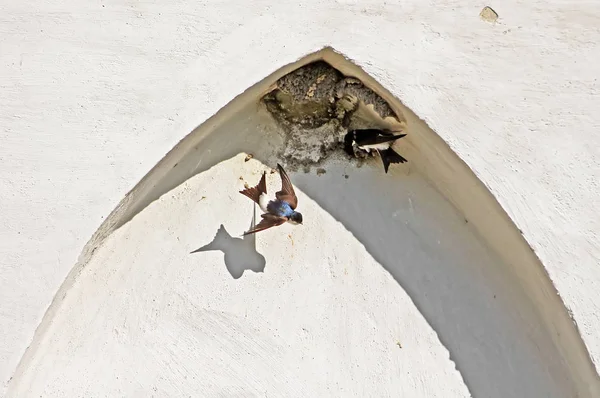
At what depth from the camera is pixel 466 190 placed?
250 centimetres

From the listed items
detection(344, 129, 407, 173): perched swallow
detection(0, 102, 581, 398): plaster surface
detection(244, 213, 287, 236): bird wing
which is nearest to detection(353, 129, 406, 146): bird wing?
detection(344, 129, 407, 173): perched swallow

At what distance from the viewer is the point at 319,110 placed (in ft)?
8.87

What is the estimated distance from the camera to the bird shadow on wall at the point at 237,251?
8.68 feet

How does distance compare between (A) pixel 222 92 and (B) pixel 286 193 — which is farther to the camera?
(B) pixel 286 193

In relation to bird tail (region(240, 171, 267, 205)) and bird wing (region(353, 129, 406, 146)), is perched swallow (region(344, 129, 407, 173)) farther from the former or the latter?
bird tail (region(240, 171, 267, 205))

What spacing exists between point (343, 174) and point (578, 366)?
43.8 inches

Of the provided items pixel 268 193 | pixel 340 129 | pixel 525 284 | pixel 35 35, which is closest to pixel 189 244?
pixel 268 193

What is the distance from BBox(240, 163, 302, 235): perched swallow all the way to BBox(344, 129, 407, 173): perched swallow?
316 mm

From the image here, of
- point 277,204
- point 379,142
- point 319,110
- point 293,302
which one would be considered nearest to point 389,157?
point 379,142

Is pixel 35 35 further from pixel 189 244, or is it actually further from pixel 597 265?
pixel 597 265

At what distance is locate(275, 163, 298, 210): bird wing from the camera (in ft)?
8.34

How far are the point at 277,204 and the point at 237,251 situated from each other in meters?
0.28

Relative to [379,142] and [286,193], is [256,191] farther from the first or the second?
[379,142]

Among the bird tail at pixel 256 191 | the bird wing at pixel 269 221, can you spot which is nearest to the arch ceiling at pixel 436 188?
the bird tail at pixel 256 191
